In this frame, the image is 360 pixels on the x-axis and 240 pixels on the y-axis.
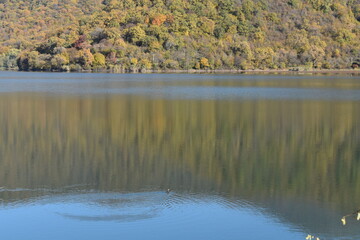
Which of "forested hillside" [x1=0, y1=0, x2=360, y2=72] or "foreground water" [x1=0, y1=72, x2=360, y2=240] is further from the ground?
"forested hillside" [x1=0, y1=0, x2=360, y2=72]

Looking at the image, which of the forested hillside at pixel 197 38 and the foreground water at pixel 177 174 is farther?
the forested hillside at pixel 197 38

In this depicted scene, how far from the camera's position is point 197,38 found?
11400cm

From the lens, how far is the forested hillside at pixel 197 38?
338ft

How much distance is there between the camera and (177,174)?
47.4 ft

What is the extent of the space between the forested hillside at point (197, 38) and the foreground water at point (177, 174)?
254 ft

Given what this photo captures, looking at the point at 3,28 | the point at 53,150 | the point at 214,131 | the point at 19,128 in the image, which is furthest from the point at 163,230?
the point at 3,28

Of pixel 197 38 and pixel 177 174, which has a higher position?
pixel 197 38

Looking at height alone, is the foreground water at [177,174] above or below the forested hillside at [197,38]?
below

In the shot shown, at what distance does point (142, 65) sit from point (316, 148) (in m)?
85.2

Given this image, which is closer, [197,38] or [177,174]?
[177,174]

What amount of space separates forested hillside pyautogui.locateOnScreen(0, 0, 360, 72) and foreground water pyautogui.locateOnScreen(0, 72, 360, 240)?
7737cm

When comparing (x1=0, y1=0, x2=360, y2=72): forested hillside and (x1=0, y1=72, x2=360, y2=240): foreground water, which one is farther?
(x1=0, y1=0, x2=360, y2=72): forested hillside

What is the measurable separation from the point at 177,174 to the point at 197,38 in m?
101

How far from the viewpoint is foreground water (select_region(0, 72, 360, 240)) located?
1058 centimetres
